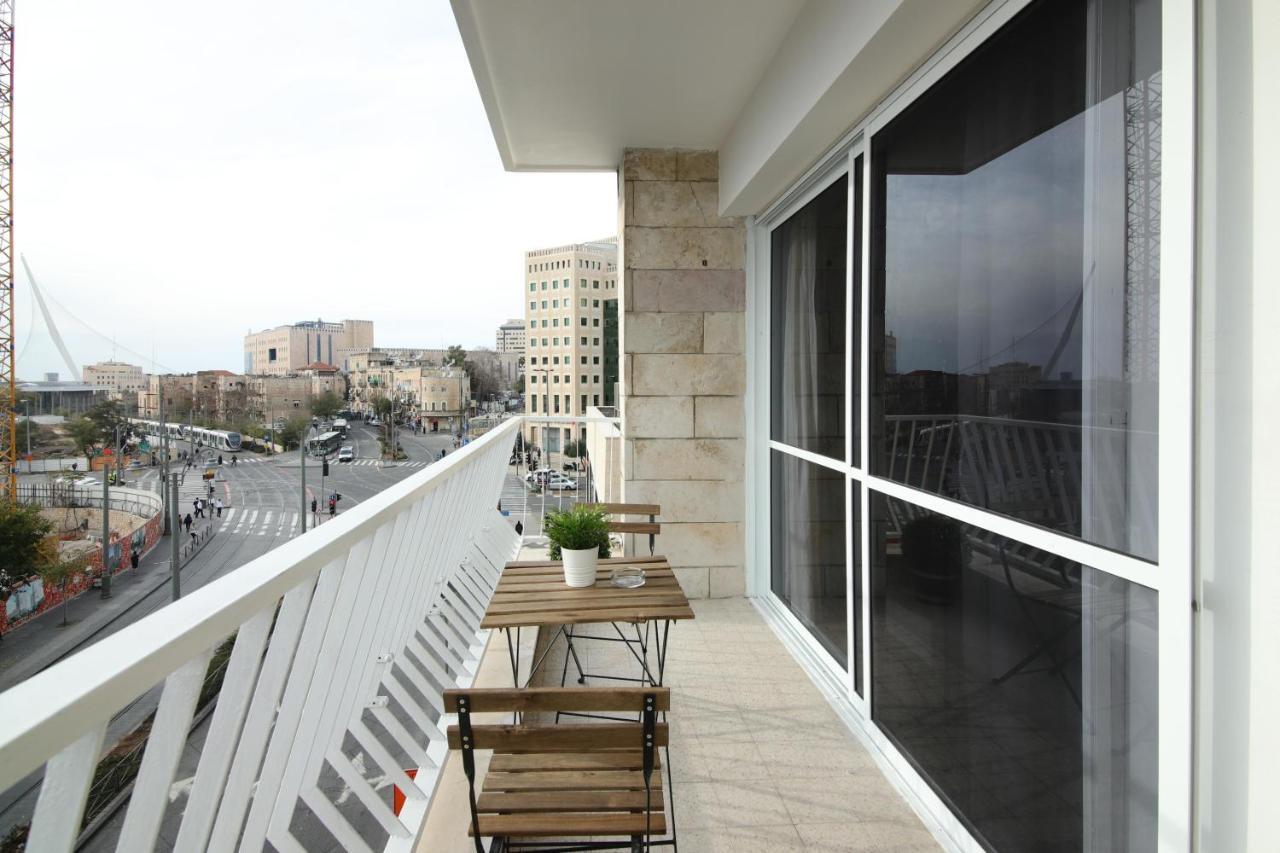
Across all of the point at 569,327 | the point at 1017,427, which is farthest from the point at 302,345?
the point at 1017,427

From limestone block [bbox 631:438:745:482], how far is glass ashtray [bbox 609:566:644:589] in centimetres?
157

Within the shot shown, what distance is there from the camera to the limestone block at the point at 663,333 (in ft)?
14.3

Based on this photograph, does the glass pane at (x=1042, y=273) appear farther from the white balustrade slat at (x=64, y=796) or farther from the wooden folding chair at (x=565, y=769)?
the white balustrade slat at (x=64, y=796)

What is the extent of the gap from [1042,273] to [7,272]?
5.72m

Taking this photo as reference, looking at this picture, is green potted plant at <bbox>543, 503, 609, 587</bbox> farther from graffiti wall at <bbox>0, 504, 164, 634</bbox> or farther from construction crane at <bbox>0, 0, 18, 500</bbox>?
construction crane at <bbox>0, 0, 18, 500</bbox>

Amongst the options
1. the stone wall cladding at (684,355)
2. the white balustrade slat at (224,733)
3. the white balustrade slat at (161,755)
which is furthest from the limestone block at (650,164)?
the white balustrade slat at (161,755)

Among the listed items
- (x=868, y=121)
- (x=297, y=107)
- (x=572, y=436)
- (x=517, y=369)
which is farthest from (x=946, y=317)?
(x=297, y=107)

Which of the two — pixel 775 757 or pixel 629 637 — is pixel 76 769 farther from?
pixel 629 637

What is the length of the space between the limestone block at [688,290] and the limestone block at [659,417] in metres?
0.58

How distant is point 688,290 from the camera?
440cm

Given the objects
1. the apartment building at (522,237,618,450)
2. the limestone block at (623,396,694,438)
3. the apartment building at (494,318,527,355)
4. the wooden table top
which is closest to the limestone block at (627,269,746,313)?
the limestone block at (623,396,694,438)

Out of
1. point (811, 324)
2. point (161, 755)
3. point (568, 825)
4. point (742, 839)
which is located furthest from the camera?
point (811, 324)

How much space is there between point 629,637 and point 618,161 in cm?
311

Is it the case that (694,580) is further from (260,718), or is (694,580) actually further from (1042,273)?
(260,718)
